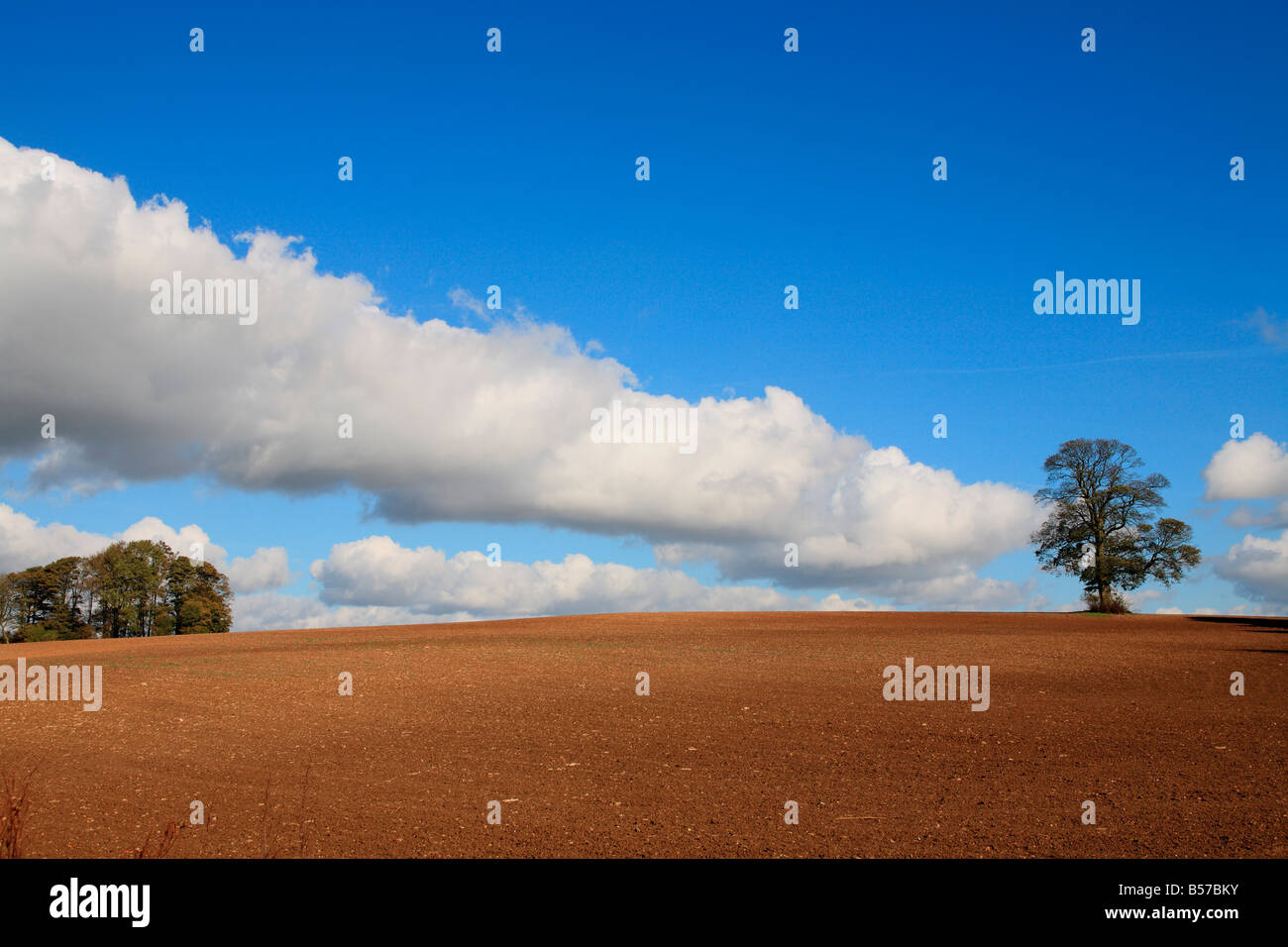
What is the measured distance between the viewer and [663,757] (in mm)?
17344

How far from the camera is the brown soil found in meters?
12.0

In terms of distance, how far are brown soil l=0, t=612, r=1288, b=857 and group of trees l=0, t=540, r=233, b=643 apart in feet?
159

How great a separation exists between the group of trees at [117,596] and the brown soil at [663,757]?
4839 centimetres

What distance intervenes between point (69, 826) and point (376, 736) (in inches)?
311

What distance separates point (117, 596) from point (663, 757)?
247 feet
